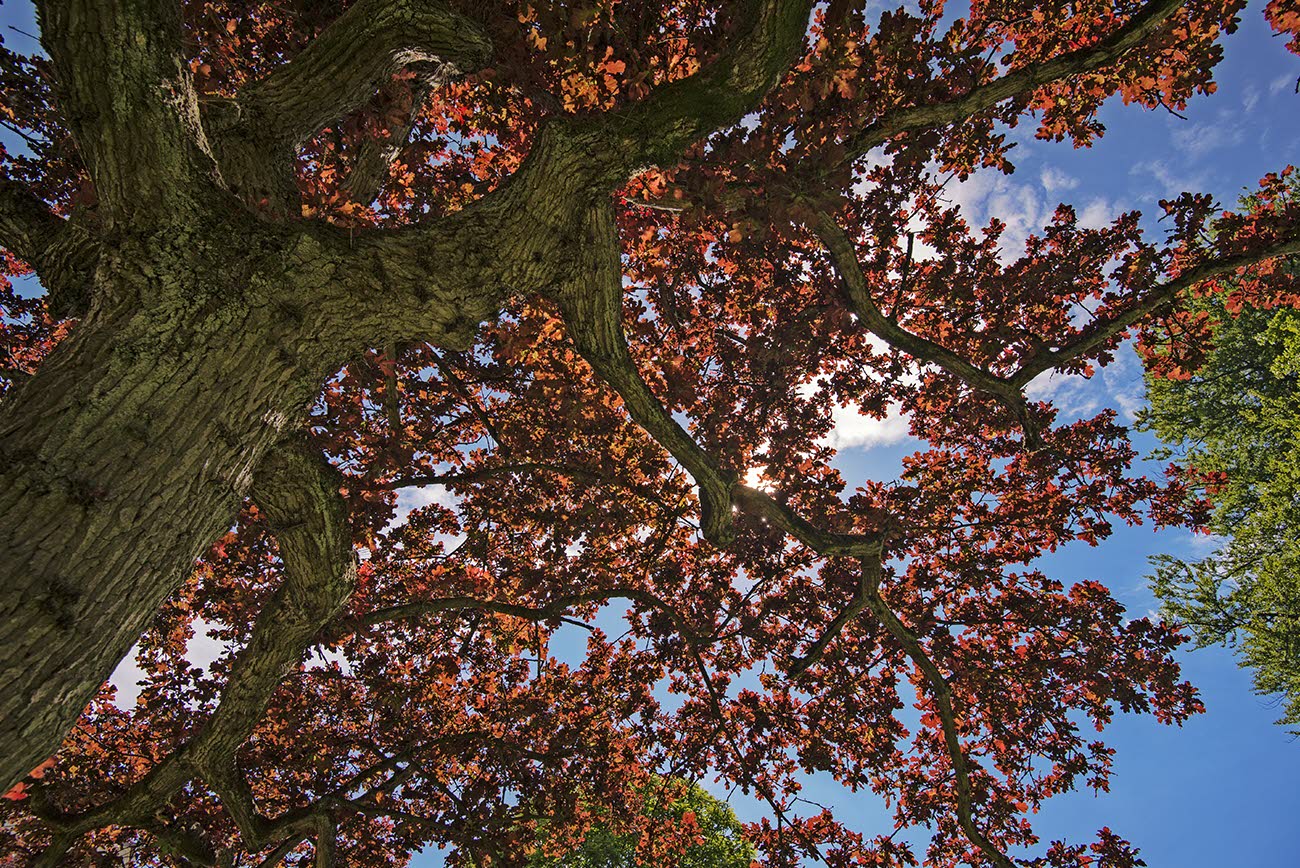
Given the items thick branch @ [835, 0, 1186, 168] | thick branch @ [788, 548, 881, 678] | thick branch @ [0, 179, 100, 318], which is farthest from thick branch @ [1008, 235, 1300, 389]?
thick branch @ [0, 179, 100, 318]

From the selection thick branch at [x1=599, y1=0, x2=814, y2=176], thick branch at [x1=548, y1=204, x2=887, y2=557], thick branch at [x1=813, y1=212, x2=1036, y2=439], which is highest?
thick branch at [x1=813, y1=212, x2=1036, y2=439]

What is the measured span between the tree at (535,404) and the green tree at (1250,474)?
715cm

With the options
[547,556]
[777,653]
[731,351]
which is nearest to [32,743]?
[547,556]

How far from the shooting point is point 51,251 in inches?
120

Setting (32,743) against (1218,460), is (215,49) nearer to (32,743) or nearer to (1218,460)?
(32,743)

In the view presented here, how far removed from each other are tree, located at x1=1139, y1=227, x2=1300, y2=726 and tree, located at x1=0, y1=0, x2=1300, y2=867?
7.25 meters

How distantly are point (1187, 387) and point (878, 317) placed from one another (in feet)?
47.1

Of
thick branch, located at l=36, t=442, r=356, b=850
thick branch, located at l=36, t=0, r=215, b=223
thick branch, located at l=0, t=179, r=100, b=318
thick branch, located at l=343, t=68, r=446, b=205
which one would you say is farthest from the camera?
thick branch, located at l=343, t=68, r=446, b=205

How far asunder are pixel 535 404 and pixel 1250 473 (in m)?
16.3

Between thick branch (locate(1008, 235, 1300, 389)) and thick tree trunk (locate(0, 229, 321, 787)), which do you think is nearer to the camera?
thick tree trunk (locate(0, 229, 321, 787))

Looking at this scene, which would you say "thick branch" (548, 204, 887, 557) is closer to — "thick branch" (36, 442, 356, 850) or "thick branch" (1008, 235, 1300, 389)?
"thick branch" (36, 442, 356, 850)

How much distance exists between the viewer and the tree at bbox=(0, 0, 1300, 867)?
2465mm

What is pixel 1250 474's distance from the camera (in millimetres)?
12594

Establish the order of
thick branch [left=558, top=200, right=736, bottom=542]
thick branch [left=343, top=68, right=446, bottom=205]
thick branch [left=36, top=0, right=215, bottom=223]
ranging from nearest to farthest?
thick branch [left=36, top=0, right=215, bottom=223], thick branch [left=558, top=200, right=736, bottom=542], thick branch [left=343, top=68, right=446, bottom=205]
